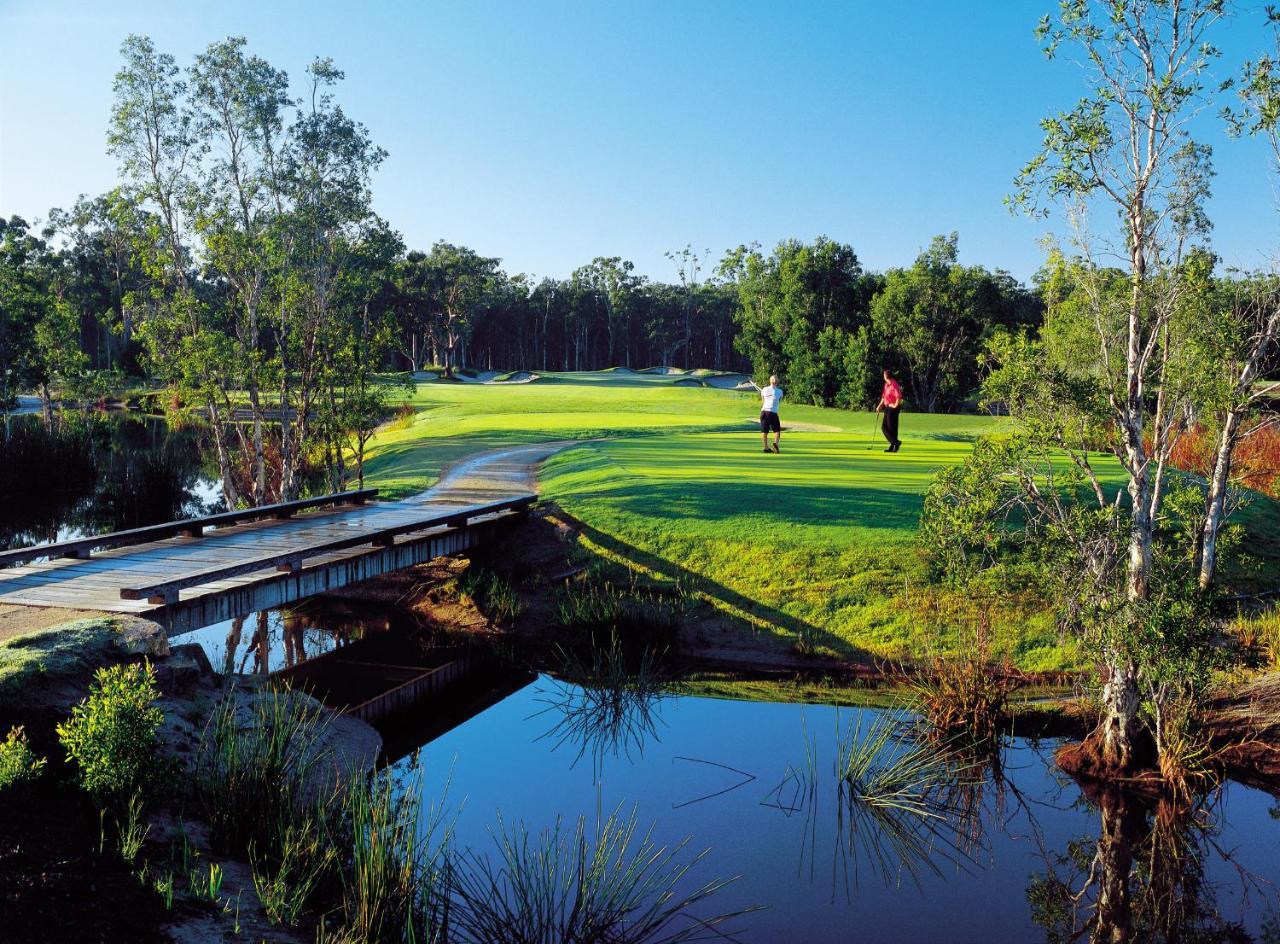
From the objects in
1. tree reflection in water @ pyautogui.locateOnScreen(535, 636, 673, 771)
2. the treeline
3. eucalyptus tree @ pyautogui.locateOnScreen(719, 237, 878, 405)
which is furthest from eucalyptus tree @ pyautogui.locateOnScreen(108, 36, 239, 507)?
eucalyptus tree @ pyautogui.locateOnScreen(719, 237, 878, 405)

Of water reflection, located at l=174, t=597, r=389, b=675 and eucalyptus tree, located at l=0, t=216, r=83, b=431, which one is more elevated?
eucalyptus tree, located at l=0, t=216, r=83, b=431

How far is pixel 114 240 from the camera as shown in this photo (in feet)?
259

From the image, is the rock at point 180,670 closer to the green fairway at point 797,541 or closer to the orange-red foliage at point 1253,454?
the green fairway at point 797,541

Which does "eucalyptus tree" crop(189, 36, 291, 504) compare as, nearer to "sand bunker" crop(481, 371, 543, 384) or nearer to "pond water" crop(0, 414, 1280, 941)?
"pond water" crop(0, 414, 1280, 941)

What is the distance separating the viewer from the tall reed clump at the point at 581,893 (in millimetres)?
7336

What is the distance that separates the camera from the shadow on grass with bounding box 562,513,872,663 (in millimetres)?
15375

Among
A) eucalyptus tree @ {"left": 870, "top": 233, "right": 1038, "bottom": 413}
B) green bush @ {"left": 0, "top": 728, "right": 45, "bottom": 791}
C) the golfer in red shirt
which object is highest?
eucalyptus tree @ {"left": 870, "top": 233, "right": 1038, "bottom": 413}

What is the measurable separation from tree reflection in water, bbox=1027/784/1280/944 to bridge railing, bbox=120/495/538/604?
8884mm

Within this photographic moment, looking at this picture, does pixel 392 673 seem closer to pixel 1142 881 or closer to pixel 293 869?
pixel 293 869

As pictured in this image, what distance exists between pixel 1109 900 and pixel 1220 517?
24.4 feet

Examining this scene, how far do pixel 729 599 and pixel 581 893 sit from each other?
372 inches

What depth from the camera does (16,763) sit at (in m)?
7.33

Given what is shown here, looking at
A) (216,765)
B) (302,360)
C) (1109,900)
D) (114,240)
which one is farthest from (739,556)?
(114,240)

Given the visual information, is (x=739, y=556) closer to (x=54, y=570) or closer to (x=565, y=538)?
(x=565, y=538)
